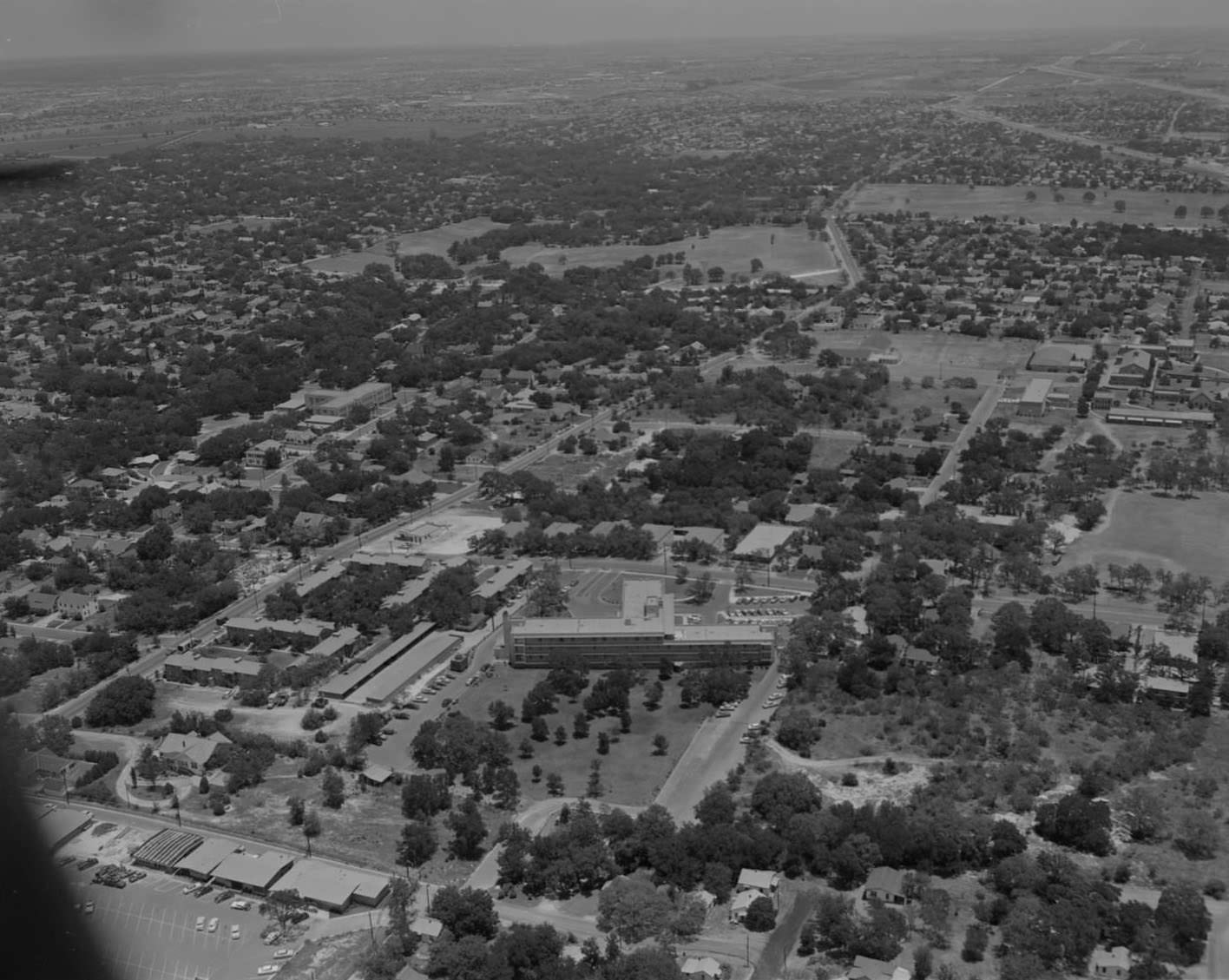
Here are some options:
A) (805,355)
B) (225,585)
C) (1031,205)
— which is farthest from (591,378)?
(1031,205)

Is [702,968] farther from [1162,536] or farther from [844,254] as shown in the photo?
[844,254]

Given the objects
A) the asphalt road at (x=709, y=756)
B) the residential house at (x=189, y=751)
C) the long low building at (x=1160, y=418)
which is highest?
the residential house at (x=189, y=751)

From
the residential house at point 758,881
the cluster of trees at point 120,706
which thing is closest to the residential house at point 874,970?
the residential house at point 758,881

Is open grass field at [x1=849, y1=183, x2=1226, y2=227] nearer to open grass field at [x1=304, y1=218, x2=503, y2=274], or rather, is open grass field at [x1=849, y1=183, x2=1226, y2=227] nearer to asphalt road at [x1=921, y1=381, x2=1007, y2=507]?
open grass field at [x1=304, y1=218, x2=503, y2=274]

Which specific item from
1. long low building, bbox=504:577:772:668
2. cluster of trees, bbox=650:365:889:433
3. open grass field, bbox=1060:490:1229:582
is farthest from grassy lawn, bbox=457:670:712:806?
cluster of trees, bbox=650:365:889:433

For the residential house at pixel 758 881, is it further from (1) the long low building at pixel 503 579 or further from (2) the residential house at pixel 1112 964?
(1) the long low building at pixel 503 579

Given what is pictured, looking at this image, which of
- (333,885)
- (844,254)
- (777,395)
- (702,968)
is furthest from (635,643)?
(844,254)
